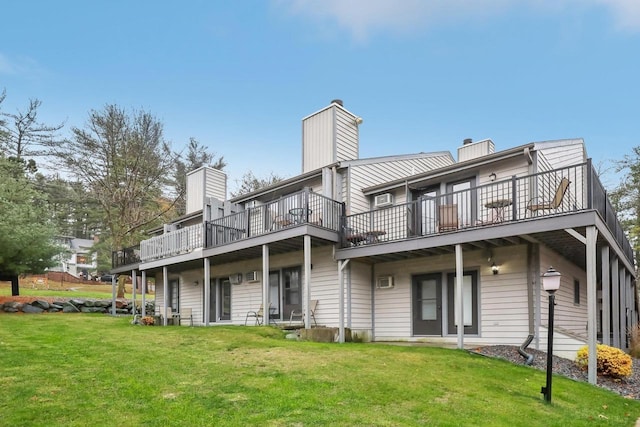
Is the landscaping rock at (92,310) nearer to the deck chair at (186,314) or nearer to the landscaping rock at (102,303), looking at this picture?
the landscaping rock at (102,303)

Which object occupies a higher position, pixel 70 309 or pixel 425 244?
pixel 425 244

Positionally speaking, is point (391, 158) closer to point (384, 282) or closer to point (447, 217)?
point (384, 282)

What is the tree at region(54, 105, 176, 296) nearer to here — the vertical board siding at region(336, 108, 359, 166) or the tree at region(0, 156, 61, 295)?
the tree at region(0, 156, 61, 295)

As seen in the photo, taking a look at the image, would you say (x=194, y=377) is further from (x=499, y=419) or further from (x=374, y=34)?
(x=374, y=34)

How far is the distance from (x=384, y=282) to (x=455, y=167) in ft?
12.7

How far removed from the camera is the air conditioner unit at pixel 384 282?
1349 centimetres

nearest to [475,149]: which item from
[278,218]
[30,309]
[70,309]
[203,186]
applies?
[278,218]

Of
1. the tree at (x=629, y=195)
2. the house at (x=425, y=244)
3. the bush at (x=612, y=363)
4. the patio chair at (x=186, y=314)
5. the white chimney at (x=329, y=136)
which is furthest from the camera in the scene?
the tree at (x=629, y=195)

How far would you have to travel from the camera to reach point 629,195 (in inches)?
1121

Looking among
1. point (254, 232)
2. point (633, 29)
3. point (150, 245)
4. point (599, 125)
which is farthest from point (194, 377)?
point (599, 125)

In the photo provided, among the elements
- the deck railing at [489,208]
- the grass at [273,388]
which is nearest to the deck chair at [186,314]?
the deck railing at [489,208]

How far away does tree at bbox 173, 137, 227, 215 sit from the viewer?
32438 millimetres

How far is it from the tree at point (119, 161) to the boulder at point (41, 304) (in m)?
7.23

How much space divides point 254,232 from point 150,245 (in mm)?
5704
